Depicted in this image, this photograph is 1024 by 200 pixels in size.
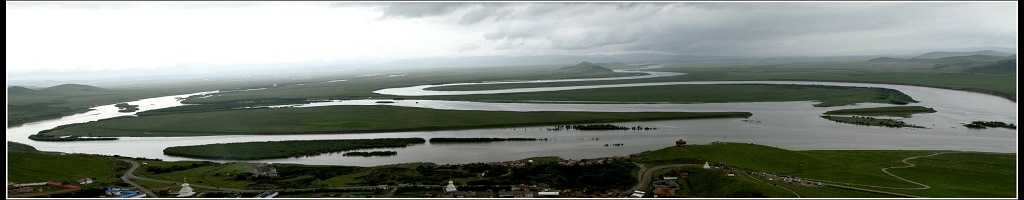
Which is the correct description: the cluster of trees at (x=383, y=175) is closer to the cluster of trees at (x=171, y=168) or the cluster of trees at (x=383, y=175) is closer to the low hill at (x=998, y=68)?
the cluster of trees at (x=171, y=168)

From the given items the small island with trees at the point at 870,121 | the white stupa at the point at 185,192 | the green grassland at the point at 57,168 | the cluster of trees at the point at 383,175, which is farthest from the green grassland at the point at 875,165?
the green grassland at the point at 57,168

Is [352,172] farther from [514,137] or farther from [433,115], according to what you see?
[433,115]

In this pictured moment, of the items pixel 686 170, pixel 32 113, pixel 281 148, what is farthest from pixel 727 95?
pixel 32 113

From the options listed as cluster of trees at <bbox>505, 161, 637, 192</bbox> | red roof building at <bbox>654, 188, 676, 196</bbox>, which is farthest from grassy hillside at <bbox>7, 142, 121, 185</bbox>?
red roof building at <bbox>654, 188, 676, 196</bbox>

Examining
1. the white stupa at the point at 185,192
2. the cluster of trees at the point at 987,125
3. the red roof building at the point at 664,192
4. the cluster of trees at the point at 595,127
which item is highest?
the cluster of trees at the point at 987,125

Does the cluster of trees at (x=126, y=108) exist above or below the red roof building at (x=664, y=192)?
above

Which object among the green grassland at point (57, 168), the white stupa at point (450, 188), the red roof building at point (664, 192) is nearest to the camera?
the red roof building at point (664, 192)

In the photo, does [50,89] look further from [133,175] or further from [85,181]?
[85,181]
